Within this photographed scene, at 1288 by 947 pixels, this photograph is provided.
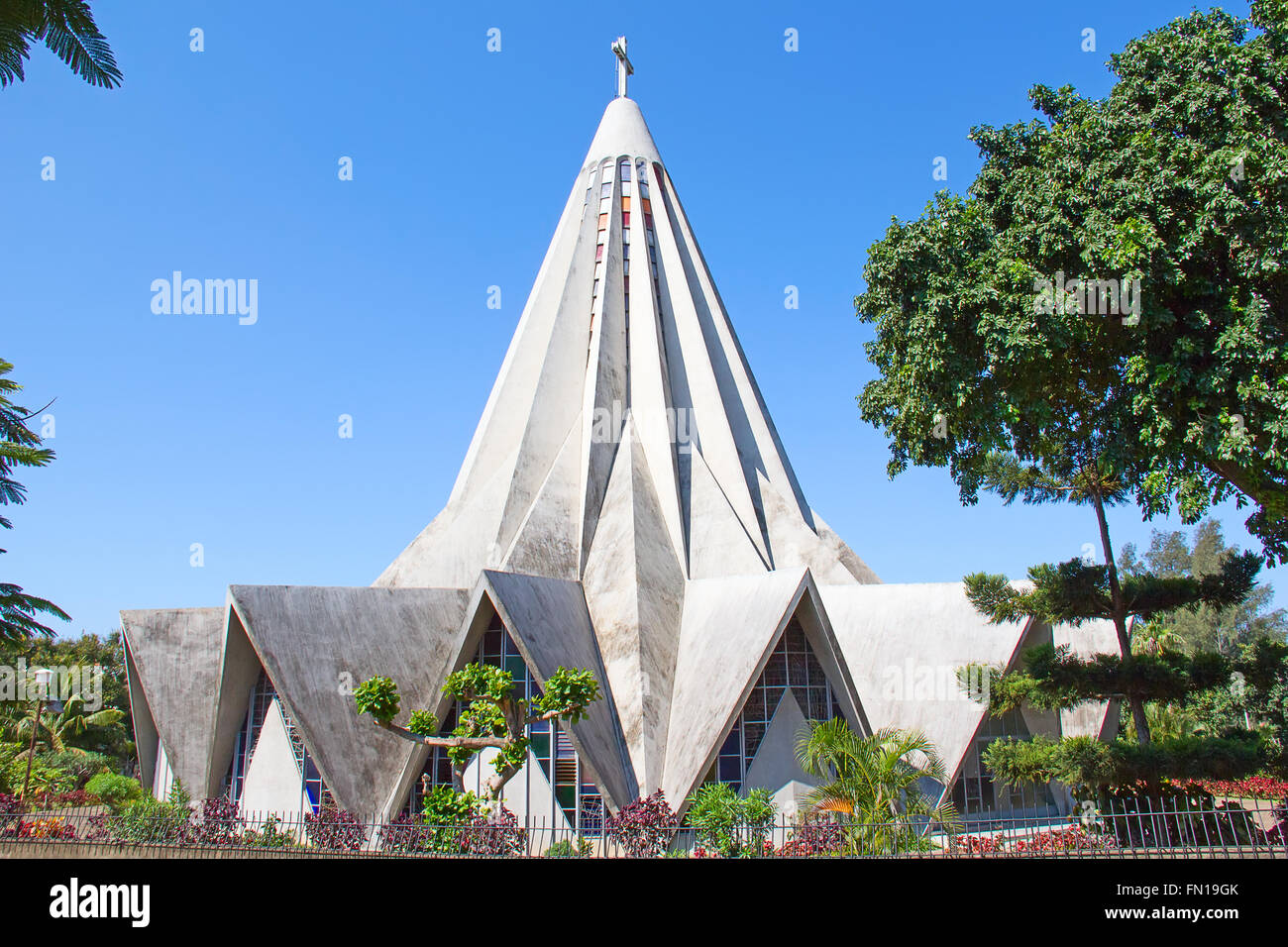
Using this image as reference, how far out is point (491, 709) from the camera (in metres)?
15.7

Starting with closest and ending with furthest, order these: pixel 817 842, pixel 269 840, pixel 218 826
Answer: pixel 817 842 → pixel 269 840 → pixel 218 826

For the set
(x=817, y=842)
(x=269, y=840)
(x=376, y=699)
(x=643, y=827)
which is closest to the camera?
(x=817, y=842)

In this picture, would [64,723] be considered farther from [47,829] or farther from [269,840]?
[269,840]

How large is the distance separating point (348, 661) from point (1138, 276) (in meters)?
16.1

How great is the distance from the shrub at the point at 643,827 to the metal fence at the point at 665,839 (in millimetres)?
35

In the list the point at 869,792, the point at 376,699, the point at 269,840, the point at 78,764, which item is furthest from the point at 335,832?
the point at 78,764

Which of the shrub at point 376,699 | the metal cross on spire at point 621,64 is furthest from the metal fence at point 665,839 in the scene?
the metal cross on spire at point 621,64

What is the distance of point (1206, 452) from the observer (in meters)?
12.2

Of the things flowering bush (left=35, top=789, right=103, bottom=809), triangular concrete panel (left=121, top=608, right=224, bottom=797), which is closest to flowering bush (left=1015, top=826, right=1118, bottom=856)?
triangular concrete panel (left=121, top=608, right=224, bottom=797)

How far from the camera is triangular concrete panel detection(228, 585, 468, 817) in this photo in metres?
18.3

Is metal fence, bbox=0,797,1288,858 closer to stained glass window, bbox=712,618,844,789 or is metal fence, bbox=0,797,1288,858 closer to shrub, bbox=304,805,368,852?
shrub, bbox=304,805,368,852

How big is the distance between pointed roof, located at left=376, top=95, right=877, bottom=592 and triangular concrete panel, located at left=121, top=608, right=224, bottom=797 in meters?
4.98
